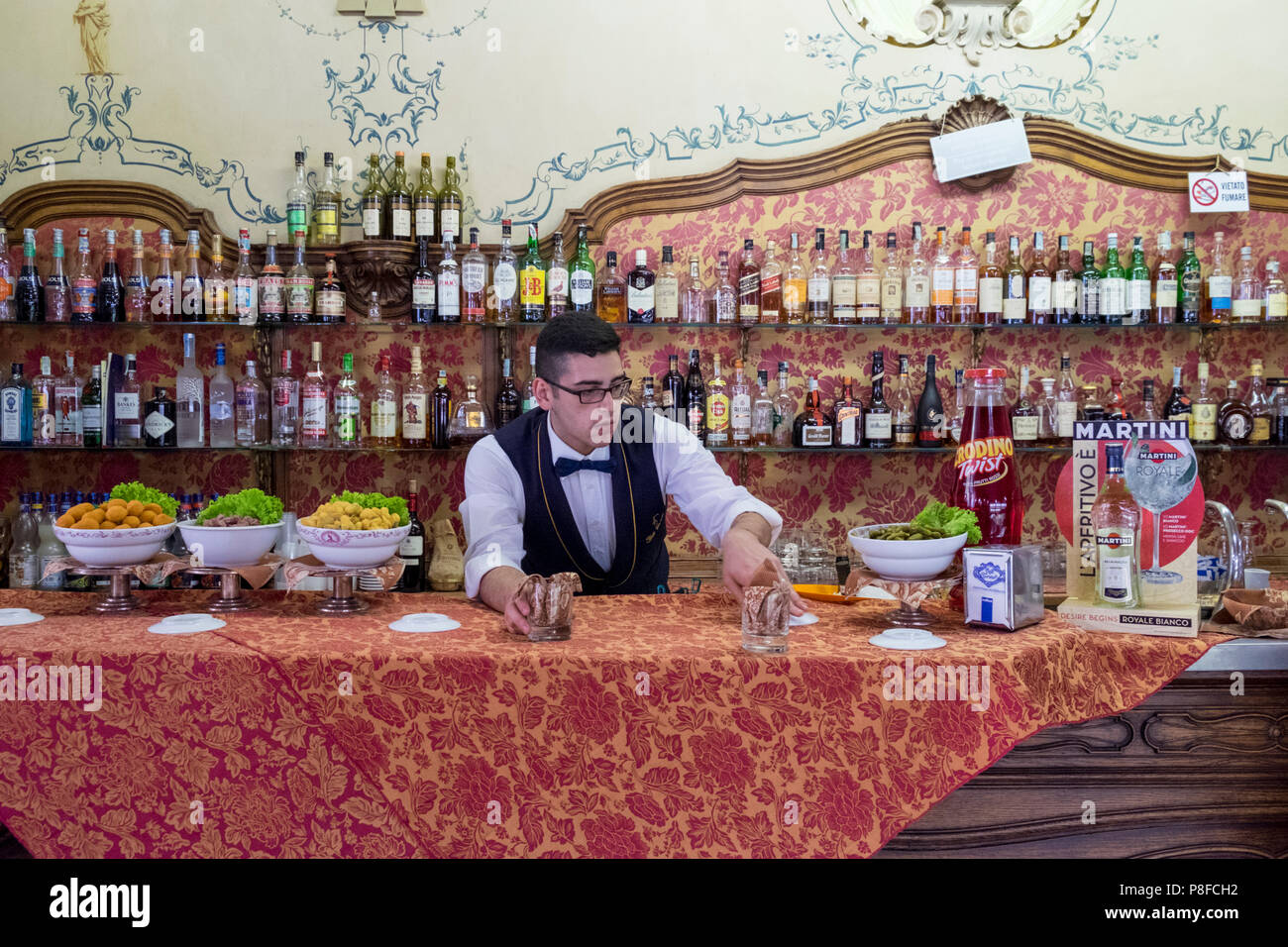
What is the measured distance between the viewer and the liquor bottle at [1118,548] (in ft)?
6.11

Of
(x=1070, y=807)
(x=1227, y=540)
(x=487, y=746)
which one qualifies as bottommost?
(x=1070, y=807)

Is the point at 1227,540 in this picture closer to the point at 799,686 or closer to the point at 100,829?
the point at 799,686

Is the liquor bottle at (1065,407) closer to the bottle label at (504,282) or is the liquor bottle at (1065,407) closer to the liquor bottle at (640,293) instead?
the liquor bottle at (640,293)

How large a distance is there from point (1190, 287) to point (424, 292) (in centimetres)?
289

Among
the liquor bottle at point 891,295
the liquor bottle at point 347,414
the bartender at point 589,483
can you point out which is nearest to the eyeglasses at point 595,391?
the bartender at point 589,483

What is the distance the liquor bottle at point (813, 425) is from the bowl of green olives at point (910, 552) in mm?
1954

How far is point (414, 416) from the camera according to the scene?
3.86 meters

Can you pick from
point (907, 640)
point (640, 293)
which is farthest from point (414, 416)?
point (907, 640)

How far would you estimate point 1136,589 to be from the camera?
74.3 inches

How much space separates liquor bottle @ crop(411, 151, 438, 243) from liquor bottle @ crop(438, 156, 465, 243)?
1.3 inches

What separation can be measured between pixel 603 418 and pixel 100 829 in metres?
1.35

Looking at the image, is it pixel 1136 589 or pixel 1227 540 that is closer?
pixel 1136 589

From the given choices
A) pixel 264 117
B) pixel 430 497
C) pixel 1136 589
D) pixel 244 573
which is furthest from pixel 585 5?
pixel 1136 589

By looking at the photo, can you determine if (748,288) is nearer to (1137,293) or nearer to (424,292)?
(424,292)
